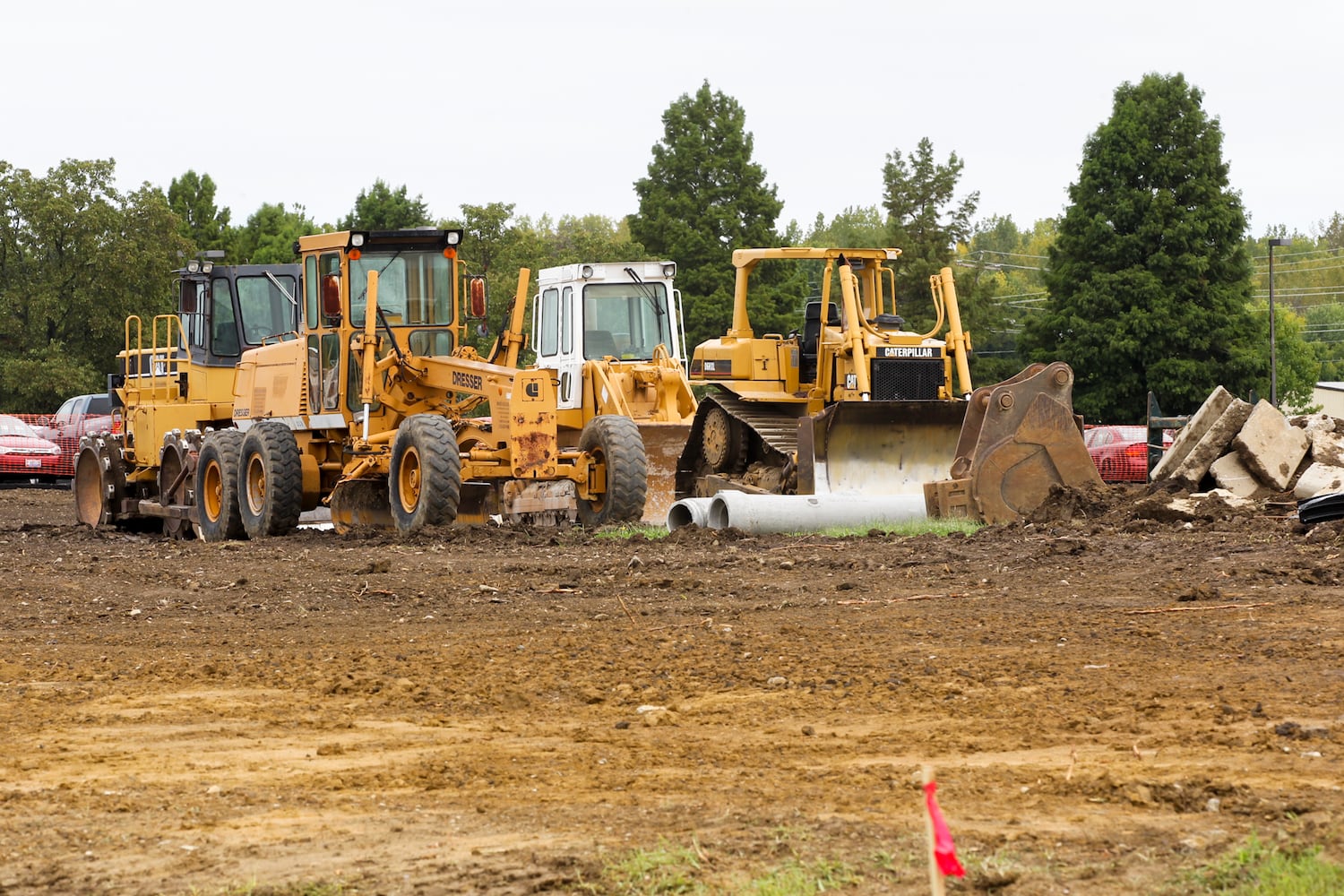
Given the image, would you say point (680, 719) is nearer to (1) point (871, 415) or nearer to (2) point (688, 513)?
(2) point (688, 513)

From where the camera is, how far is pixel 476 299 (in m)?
18.2

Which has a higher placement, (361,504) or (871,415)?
(871,415)

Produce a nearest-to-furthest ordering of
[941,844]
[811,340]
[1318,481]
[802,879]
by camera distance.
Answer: [941,844], [802,879], [1318,481], [811,340]

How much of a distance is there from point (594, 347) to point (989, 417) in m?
6.15

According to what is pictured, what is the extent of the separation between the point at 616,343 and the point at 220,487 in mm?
5148

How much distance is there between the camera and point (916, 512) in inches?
680

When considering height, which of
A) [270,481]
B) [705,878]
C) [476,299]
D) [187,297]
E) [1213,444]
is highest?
[187,297]

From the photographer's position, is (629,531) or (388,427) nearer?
(629,531)

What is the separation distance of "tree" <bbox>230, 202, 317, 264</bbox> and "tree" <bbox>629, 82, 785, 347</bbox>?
46.2 ft

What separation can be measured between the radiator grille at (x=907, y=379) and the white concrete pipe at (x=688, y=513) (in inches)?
148

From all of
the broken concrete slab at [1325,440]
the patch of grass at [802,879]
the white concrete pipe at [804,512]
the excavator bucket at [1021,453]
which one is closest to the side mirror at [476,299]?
the white concrete pipe at [804,512]

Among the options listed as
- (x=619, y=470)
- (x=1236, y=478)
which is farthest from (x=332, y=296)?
(x=1236, y=478)

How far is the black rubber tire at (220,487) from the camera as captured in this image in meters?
18.5

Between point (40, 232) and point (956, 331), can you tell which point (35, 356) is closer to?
point (40, 232)
